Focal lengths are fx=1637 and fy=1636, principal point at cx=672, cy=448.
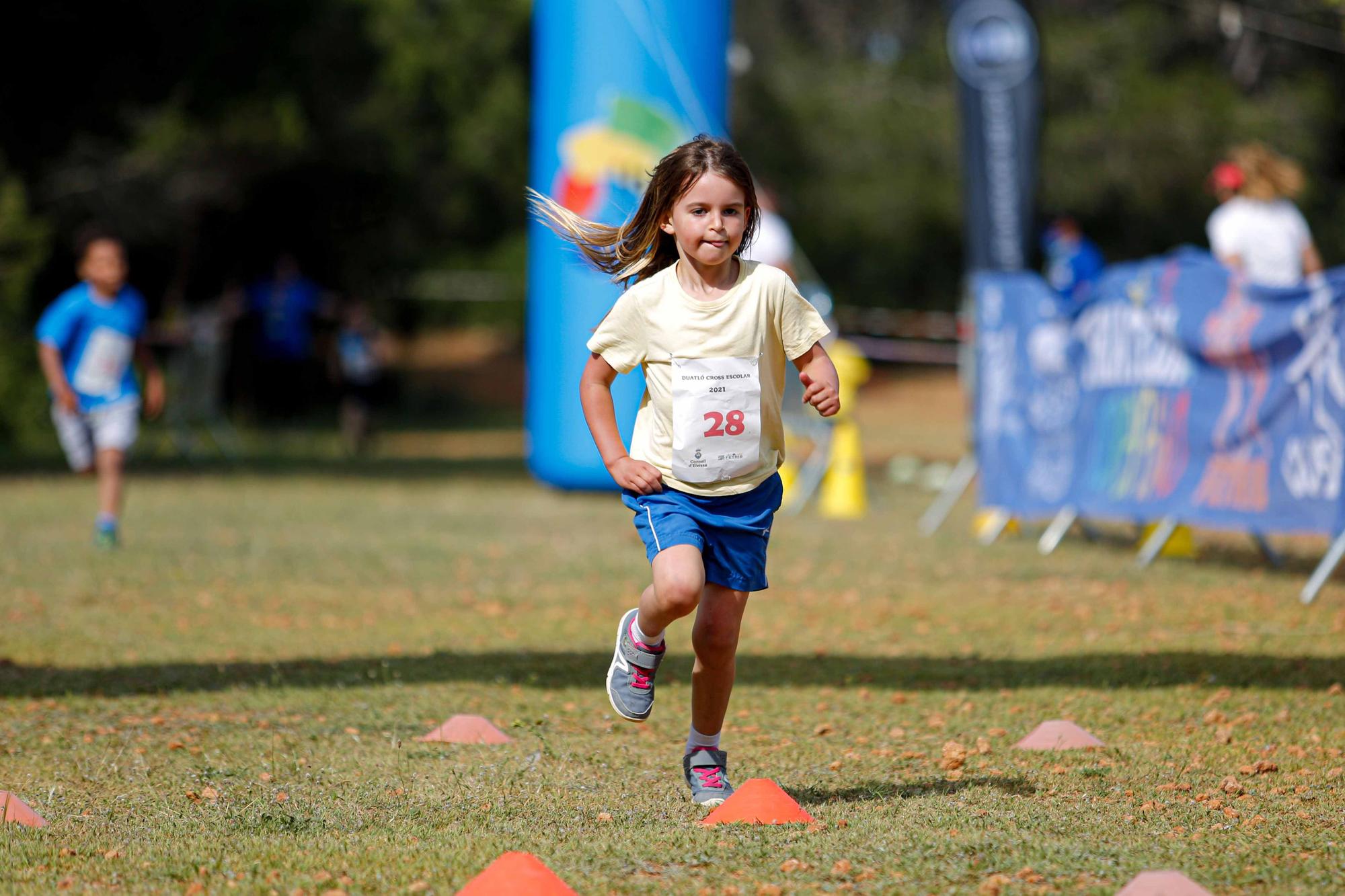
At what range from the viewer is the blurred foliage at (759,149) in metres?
27.3

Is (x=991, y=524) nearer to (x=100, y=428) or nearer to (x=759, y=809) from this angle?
(x=100, y=428)

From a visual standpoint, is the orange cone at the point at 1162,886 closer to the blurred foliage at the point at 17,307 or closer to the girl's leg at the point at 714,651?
the girl's leg at the point at 714,651

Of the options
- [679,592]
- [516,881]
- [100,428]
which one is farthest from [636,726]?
[100,428]

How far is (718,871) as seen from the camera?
375 centimetres

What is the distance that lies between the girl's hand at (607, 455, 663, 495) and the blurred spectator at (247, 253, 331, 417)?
21651 millimetres

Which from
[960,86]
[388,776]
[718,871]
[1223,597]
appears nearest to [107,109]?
[960,86]

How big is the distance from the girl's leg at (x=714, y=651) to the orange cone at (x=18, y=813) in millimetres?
1751

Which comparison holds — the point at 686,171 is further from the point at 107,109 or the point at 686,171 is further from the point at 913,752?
the point at 107,109

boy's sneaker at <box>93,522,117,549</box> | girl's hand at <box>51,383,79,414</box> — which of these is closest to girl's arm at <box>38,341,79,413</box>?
girl's hand at <box>51,383,79,414</box>

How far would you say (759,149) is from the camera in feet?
120

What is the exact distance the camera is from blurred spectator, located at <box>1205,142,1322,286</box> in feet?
33.6

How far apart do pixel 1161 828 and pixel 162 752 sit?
302 centimetres

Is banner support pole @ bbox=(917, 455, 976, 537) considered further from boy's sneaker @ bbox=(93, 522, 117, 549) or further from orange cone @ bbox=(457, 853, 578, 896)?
orange cone @ bbox=(457, 853, 578, 896)

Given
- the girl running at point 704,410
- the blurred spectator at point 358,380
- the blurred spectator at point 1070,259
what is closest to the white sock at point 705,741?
the girl running at point 704,410
